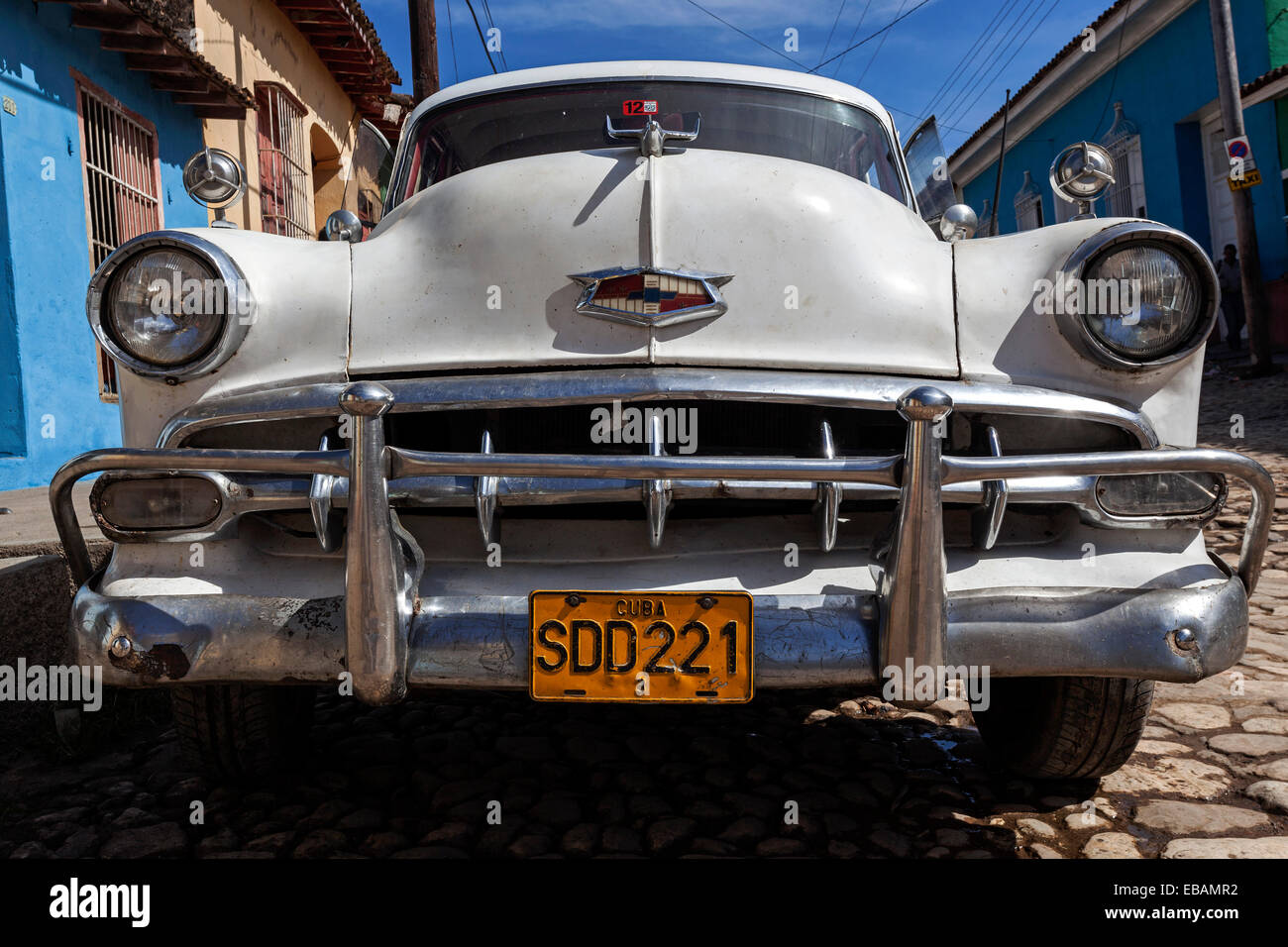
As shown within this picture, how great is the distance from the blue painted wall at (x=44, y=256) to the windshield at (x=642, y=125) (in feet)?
12.2

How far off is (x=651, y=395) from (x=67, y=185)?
5.78m

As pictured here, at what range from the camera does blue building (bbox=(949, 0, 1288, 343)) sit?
11523 mm

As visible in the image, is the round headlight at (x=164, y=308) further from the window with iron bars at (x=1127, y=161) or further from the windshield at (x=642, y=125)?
the window with iron bars at (x=1127, y=161)

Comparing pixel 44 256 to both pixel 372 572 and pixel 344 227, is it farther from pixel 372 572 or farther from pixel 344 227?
pixel 372 572

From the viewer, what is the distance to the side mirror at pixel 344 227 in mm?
2789

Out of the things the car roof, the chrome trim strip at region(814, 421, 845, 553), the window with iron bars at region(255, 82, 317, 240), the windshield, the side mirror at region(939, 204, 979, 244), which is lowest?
the chrome trim strip at region(814, 421, 845, 553)

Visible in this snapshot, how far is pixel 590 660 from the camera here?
5.09 ft

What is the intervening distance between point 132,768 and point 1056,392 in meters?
2.21

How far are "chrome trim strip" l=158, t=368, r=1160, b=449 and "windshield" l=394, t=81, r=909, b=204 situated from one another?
1167 millimetres

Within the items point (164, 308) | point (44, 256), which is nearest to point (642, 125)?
point (164, 308)

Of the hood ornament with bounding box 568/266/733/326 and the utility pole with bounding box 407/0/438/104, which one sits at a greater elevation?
the utility pole with bounding box 407/0/438/104

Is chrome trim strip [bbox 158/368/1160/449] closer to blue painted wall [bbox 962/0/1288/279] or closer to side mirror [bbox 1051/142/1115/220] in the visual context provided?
side mirror [bbox 1051/142/1115/220]

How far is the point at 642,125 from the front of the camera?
2.66 m

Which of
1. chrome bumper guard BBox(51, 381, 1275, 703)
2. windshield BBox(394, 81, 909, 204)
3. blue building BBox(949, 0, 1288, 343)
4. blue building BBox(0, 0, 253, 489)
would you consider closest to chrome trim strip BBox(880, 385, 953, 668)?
chrome bumper guard BBox(51, 381, 1275, 703)
